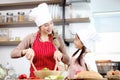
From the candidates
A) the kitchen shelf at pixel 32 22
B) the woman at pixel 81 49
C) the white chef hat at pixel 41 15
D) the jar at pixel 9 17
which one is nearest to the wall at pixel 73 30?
the kitchen shelf at pixel 32 22

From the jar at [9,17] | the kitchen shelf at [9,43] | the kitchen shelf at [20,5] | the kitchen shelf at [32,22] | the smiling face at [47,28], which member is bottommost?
the kitchen shelf at [9,43]

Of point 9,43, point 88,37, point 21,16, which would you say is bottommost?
point 9,43

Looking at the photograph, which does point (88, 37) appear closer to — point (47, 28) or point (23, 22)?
point (47, 28)

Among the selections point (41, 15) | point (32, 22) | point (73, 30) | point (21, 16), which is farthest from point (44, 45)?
point (21, 16)

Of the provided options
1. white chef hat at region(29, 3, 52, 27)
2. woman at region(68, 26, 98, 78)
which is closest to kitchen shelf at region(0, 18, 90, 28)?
woman at region(68, 26, 98, 78)

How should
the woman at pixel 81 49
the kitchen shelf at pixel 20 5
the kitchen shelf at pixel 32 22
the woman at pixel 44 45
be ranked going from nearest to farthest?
the woman at pixel 44 45 → the woman at pixel 81 49 → the kitchen shelf at pixel 32 22 → the kitchen shelf at pixel 20 5

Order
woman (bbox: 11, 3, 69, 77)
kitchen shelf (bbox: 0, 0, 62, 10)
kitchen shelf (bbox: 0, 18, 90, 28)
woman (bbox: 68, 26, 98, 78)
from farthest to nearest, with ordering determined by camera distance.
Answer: kitchen shelf (bbox: 0, 0, 62, 10)
kitchen shelf (bbox: 0, 18, 90, 28)
woman (bbox: 68, 26, 98, 78)
woman (bbox: 11, 3, 69, 77)

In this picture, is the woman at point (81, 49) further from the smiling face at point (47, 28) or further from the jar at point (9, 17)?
the jar at point (9, 17)

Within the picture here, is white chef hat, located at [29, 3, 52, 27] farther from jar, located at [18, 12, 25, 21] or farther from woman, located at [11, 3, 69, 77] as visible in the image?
jar, located at [18, 12, 25, 21]

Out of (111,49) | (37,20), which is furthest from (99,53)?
(37,20)

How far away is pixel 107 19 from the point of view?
3.96 metres

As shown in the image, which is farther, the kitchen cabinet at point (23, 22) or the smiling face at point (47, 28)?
the kitchen cabinet at point (23, 22)

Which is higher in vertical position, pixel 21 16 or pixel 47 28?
pixel 21 16

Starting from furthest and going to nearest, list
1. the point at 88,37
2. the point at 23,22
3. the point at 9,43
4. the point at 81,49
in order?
the point at 9,43 < the point at 23,22 < the point at 81,49 < the point at 88,37
